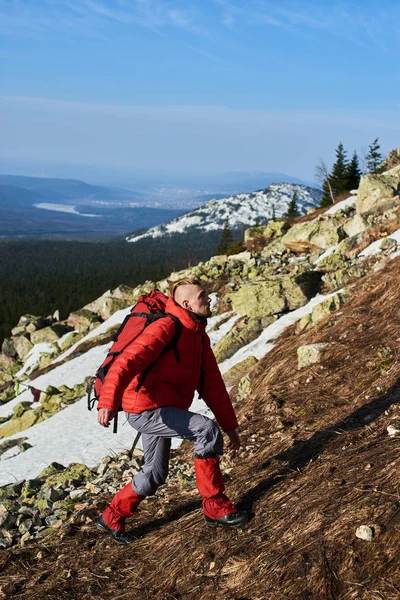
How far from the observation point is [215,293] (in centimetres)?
2348

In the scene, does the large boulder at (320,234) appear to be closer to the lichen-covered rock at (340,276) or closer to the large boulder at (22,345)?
the lichen-covered rock at (340,276)

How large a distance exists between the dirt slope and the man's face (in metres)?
1.96

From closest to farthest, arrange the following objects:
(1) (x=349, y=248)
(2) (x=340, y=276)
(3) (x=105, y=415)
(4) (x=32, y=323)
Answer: (3) (x=105, y=415), (2) (x=340, y=276), (1) (x=349, y=248), (4) (x=32, y=323)

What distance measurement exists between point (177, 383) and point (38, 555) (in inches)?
88.8

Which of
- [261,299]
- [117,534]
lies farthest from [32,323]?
[117,534]

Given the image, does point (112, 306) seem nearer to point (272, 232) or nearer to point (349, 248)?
point (272, 232)

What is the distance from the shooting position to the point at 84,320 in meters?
35.9

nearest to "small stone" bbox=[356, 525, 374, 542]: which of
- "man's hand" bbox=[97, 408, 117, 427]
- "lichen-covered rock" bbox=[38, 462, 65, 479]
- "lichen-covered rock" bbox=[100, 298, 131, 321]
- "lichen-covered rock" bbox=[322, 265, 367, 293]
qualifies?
"man's hand" bbox=[97, 408, 117, 427]

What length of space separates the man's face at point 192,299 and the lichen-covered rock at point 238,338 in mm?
9828

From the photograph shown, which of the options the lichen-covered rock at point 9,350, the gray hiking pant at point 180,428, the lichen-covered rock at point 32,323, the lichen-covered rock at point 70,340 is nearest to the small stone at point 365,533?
the gray hiking pant at point 180,428

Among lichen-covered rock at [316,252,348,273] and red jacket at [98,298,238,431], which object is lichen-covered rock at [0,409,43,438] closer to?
lichen-covered rock at [316,252,348,273]

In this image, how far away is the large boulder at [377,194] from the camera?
23986 millimetres

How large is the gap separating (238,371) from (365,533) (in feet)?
27.0

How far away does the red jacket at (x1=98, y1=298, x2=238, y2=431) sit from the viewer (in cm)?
422
